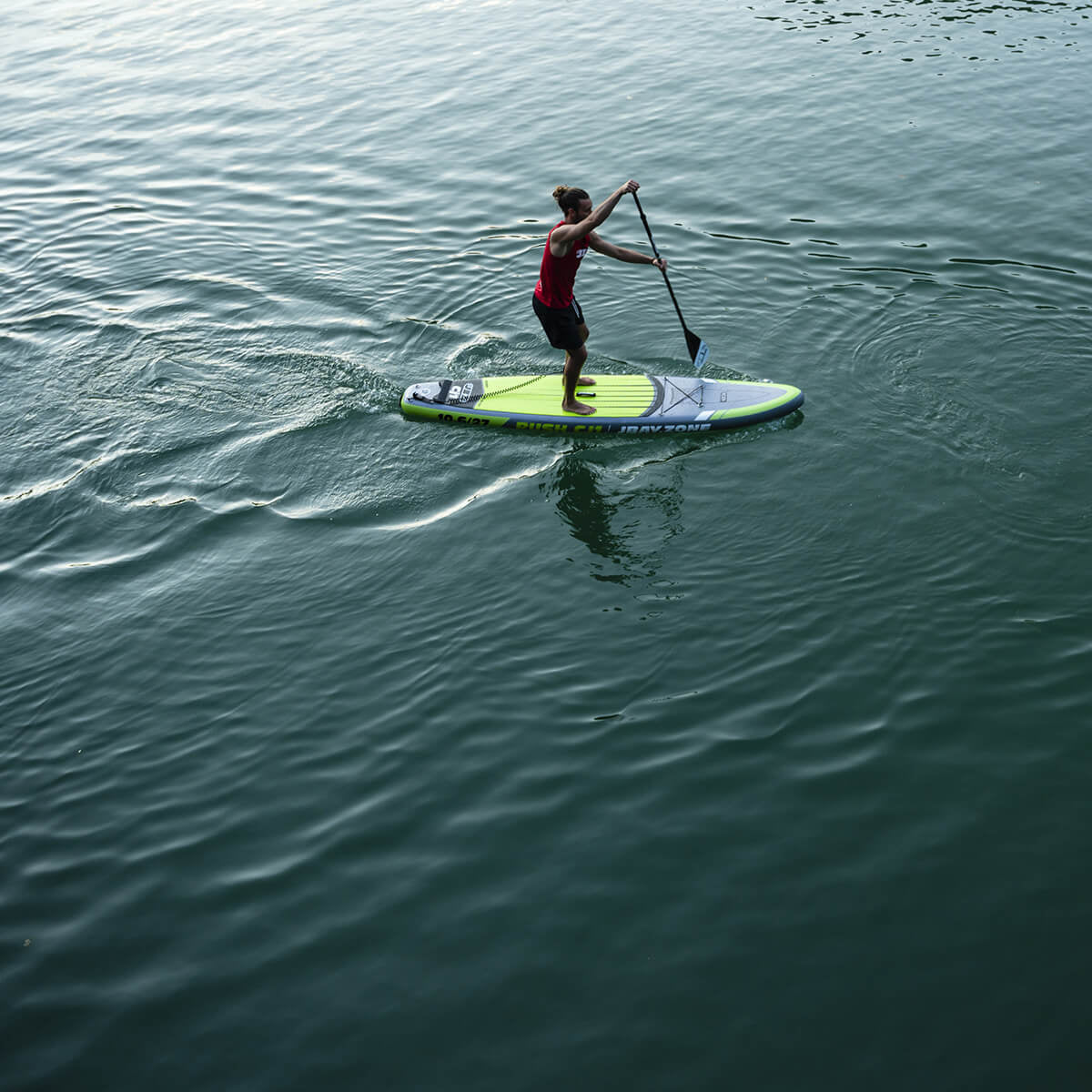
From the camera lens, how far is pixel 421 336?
12.1m

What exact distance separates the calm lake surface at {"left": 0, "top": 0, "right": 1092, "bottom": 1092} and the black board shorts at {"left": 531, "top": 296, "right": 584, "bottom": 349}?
103 cm

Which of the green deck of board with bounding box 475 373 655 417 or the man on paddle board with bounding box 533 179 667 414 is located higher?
the man on paddle board with bounding box 533 179 667 414

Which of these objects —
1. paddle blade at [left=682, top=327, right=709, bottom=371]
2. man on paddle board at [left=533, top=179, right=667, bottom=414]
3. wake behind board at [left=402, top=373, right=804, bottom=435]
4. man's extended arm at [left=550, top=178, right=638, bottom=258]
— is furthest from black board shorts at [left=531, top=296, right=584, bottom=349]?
paddle blade at [left=682, top=327, right=709, bottom=371]

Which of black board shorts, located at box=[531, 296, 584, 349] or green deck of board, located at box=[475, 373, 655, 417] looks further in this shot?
green deck of board, located at box=[475, 373, 655, 417]

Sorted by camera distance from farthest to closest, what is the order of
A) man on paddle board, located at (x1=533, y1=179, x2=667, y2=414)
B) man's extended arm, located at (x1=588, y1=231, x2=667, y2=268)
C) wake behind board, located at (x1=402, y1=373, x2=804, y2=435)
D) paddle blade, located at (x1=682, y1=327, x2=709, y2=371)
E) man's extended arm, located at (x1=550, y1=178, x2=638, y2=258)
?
paddle blade, located at (x1=682, y1=327, x2=709, y2=371)
wake behind board, located at (x1=402, y1=373, x2=804, y2=435)
man's extended arm, located at (x1=588, y1=231, x2=667, y2=268)
man on paddle board, located at (x1=533, y1=179, x2=667, y2=414)
man's extended arm, located at (x1=550, y1=178, x2=638, y2=258)

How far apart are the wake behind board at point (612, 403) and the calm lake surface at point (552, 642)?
0.25 metres

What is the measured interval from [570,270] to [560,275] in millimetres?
110

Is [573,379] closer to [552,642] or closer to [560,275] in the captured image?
[560,275]

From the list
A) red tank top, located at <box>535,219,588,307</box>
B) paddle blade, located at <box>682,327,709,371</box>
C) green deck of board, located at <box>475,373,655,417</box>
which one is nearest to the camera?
red tank top, located at <box>535,219,588,307</box>

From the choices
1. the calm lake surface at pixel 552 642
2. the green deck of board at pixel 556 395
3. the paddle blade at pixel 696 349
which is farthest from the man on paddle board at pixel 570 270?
the paddle blade at pixel 696 349

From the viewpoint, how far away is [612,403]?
10.4 meters

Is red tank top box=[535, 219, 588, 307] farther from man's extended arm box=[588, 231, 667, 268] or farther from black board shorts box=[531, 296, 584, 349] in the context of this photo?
man's extended arm box=[588, 231, 667, 268]

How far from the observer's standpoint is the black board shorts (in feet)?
32.6

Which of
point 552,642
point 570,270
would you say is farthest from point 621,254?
point 552,642
